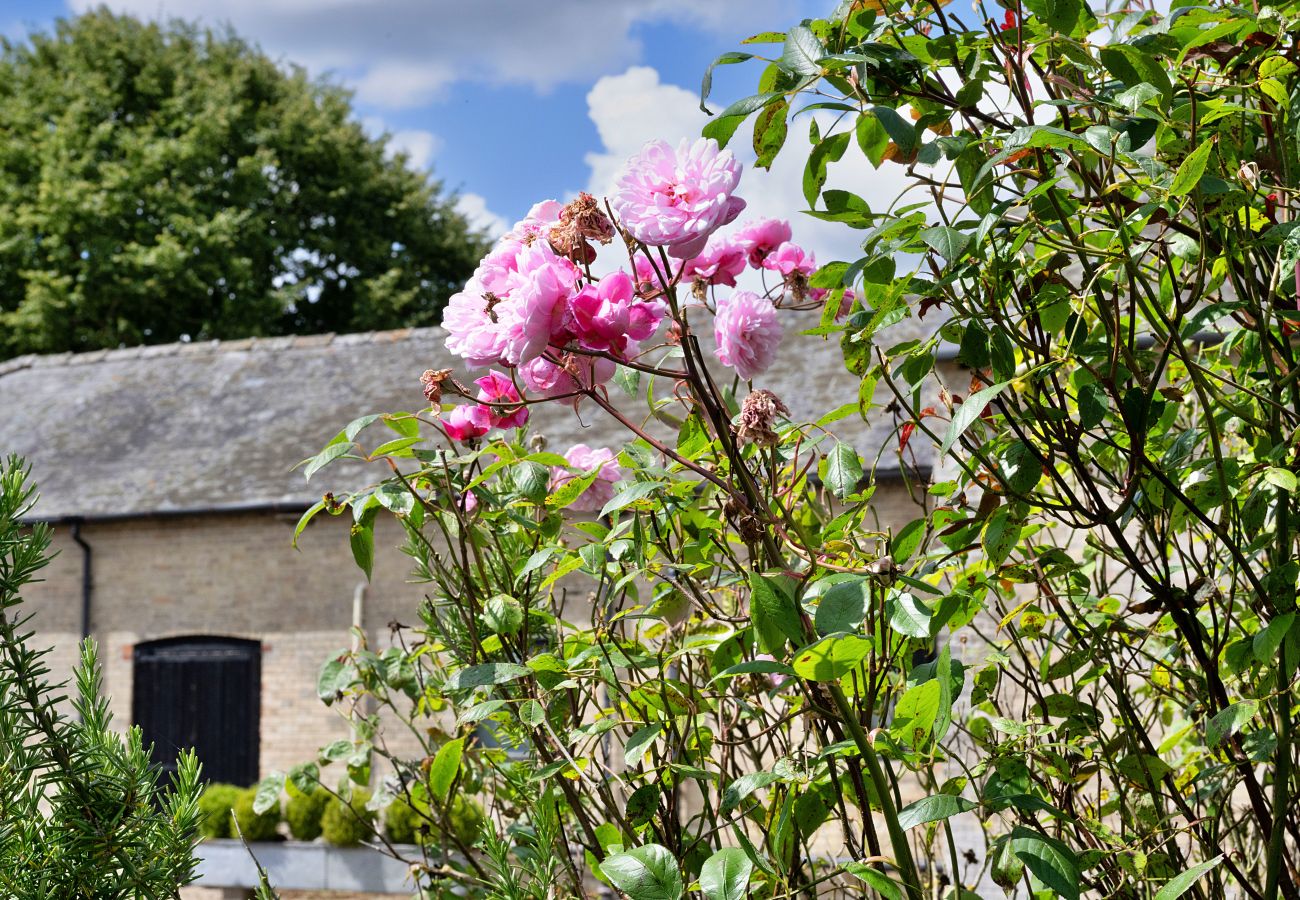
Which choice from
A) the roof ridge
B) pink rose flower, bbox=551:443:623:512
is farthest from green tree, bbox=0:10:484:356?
pink rose flower, bbox=551:443:623:512

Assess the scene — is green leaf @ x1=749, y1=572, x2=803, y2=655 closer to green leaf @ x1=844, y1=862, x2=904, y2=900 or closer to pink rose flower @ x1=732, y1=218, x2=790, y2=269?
green leaf @ x1=844, y1=862, x2=904, y2=900

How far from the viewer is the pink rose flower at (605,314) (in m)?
1.63

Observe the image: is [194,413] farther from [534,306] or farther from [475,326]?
[534,306]

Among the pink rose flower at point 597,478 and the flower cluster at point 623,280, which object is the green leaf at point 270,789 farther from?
the flower cluster at point 623,280

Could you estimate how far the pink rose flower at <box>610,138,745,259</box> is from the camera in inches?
60.3

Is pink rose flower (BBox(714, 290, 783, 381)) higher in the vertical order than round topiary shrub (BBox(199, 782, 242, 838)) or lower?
higher

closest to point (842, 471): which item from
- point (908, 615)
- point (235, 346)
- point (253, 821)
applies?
point (908, 615)

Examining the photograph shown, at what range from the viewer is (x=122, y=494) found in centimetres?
1447

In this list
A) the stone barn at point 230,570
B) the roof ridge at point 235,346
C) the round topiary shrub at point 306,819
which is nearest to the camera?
the round topiary shrub at point 306,819

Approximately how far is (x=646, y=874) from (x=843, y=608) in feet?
1.29

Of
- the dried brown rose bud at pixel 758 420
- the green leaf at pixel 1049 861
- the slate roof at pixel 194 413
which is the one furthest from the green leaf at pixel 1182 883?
the slate roof at pixel 194 413

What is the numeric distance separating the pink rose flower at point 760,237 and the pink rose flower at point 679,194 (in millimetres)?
337

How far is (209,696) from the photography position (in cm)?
1401

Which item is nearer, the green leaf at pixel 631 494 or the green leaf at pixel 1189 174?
the green leaf at pixel 1189 174
